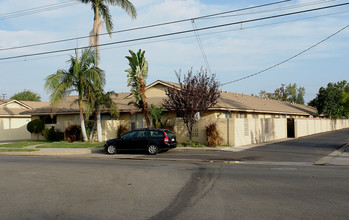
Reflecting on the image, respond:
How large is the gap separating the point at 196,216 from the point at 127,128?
70.3 ft

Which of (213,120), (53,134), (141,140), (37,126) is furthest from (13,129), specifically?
(213,120)

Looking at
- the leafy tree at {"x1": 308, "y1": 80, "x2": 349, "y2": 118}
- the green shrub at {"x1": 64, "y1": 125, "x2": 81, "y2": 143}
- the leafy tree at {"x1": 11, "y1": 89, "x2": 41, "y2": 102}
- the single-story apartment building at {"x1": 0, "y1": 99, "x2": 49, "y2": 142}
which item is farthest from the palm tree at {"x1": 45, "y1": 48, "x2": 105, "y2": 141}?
the leafy tree at {"x1": 11, "y1": 89, "x2": 41, "y2": 102}

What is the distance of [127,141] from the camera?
64.5ft

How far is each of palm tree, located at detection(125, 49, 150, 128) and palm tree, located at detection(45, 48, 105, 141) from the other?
249 centimetres

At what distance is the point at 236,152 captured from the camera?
1964 cm

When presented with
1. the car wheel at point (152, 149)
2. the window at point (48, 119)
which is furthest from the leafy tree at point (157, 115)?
the window at point (48, 119)

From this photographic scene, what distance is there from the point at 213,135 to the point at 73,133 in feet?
39.9

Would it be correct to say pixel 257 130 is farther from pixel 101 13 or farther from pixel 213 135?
pixel 101 13

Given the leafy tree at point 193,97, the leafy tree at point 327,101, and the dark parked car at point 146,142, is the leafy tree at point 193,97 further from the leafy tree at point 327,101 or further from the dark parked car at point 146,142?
the leafy tree at point 327,101

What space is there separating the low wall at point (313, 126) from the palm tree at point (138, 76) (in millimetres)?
17019

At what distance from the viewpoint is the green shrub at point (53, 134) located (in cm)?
2948

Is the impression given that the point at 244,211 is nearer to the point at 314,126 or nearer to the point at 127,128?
the point at 127,128

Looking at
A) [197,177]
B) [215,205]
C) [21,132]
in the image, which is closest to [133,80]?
[197,177]

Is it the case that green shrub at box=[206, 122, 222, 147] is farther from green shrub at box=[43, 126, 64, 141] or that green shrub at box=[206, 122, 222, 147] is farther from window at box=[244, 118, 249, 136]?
green shrub at box=[43, 126, 64, 141]
